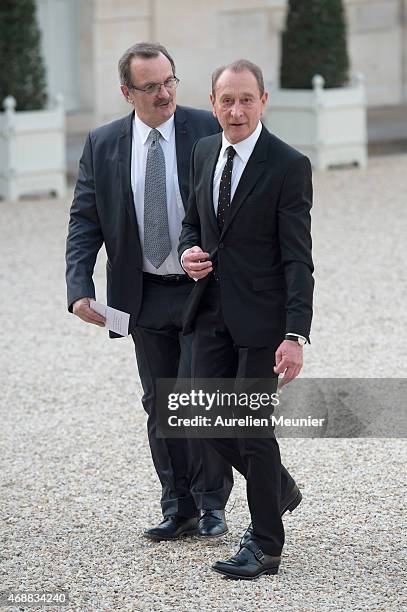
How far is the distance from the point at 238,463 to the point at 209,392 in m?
0.24

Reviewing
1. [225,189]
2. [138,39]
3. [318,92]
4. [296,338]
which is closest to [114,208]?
[225,189]

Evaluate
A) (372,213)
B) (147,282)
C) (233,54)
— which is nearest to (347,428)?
(147,282)

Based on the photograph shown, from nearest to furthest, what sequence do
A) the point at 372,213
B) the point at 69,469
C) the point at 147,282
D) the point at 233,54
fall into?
the point at 147,282 < the point at 69,469 < the point at 372,213 < the point at 233,54

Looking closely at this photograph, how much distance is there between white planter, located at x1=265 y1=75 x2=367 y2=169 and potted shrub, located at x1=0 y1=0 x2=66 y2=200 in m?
2.20

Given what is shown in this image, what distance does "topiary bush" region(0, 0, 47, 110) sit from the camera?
11.5 metres

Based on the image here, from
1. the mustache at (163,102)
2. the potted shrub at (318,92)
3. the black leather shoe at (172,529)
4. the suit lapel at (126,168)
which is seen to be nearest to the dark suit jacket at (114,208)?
the suit lapel at (126,168)

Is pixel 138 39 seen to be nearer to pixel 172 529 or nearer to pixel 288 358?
pixel 172 529

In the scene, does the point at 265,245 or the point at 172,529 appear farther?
the point at 172,529

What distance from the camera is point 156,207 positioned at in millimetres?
4336

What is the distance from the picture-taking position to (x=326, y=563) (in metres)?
4.17

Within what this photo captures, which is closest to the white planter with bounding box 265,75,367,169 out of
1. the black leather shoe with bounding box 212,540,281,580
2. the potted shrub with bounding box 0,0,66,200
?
the potted shrub with bounding box 0,0,66,200

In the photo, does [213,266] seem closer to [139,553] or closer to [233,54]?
[139,553]

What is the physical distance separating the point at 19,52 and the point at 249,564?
8223 millimetres

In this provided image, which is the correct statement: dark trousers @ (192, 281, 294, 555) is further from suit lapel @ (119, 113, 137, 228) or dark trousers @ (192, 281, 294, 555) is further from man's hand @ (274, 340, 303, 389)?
suit lapel @ (119, 113, 137, 228)
